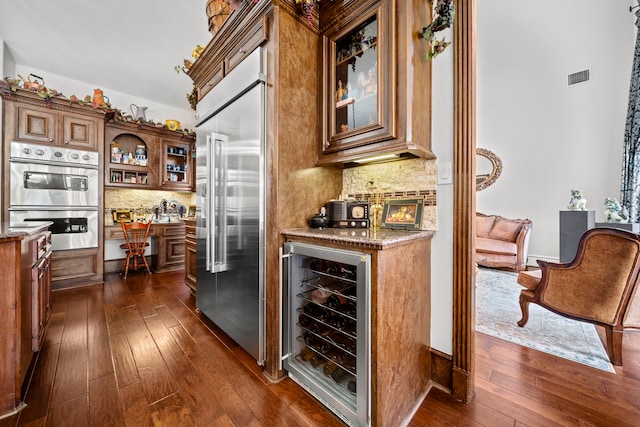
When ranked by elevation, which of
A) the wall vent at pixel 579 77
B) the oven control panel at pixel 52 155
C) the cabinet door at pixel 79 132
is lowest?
the oven control panel at pixel 52 155

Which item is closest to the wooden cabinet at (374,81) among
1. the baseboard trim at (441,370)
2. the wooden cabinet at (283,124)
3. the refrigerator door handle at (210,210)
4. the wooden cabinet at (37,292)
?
the wooden cabinet at (283,124)

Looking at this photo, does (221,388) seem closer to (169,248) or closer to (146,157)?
(169,248)

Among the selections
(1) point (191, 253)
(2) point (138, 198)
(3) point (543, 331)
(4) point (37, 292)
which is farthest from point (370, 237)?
(2) point (138, 198)

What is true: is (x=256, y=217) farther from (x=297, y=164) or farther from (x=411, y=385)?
(x=411, y=385)

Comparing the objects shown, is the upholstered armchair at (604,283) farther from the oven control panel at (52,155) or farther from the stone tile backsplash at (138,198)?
the stone tile backsplash at (138,198)

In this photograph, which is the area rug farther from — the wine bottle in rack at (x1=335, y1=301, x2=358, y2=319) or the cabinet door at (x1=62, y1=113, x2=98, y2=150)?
the cabinet door at (x1=62, y1=113, x2=98, y2=150)

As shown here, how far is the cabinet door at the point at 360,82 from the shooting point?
1395 mm

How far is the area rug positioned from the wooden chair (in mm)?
4573

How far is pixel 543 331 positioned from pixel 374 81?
265cm

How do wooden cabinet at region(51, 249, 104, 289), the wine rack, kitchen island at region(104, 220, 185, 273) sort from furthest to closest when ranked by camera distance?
kitchen island at region(104, 220, 185, 273) < wooden cabinet at region(51, 249, 104, 289) < the wine rack

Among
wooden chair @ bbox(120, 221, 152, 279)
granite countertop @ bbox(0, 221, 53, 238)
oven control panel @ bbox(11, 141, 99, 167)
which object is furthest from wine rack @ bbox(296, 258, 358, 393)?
oven control panel @ bbox(11, 141, 99, 167)

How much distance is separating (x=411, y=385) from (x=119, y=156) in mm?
5000

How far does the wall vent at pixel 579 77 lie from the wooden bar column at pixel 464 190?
181 inches

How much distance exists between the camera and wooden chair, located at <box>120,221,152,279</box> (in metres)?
3.78
